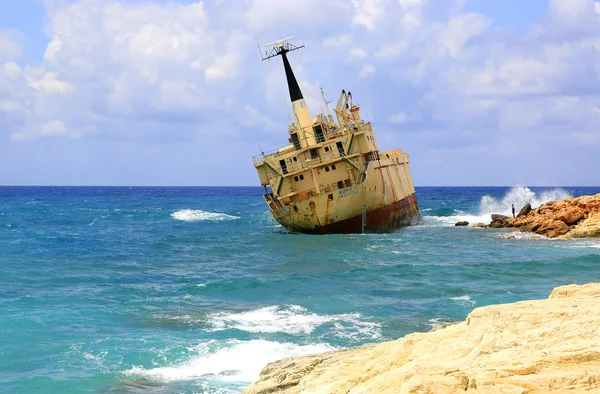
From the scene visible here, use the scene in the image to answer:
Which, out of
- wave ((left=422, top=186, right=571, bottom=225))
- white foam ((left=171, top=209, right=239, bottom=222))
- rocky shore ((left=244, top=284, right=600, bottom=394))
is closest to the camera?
rocky shore ((left=244, top=284, right=600, bottom=394))

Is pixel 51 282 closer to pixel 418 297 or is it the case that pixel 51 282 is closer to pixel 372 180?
pixel 418 297

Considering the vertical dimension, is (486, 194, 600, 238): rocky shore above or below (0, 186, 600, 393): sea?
below

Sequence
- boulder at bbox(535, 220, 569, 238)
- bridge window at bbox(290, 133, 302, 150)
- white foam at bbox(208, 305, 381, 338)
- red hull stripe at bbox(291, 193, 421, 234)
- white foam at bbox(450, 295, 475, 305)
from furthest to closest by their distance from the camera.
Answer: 1. bridge window at bbox(290, 133, 302, 150)
2. red hull stripe at bbox(291, 193, 421, 234)
3. boulder at bbox(535, 220, 569, 238)
4. white foam at bbox(450, 295, 475, 305)
5. white foam at bbox(208, 305, 381, 338)

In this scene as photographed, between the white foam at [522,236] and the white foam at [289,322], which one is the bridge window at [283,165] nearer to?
the white foam at [522,236]

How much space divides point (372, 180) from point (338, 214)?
258 cm

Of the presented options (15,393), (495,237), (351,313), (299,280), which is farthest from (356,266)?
(15,393)

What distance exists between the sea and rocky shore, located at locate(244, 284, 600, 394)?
10.6ft

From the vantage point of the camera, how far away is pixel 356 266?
2452cm

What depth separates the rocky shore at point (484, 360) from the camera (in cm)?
513

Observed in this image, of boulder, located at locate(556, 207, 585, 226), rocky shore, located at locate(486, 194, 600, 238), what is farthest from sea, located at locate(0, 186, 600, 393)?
boulder, located at locate(556, 207, 585, 226)

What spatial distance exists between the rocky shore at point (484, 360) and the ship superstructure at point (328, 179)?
23816 millimetres

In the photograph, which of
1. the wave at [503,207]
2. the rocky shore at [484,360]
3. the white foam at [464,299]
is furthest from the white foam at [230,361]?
the wave at [503,207]

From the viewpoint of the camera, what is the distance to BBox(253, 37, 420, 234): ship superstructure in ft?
109

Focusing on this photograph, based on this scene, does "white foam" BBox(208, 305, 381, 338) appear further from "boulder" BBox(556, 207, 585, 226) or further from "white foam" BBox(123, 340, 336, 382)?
"boulder" BBox(556, 207, 585, 226)
